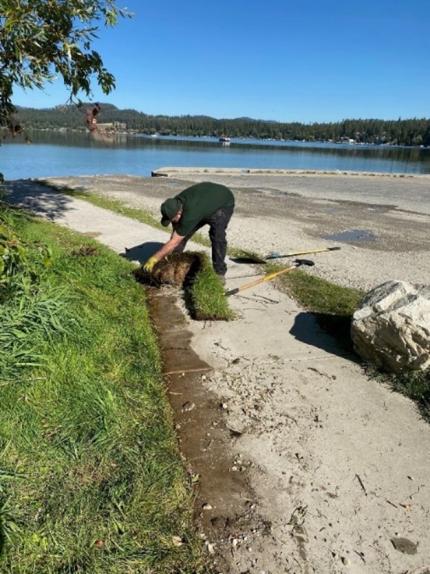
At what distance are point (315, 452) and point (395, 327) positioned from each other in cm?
128

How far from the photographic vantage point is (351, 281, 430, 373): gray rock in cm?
361

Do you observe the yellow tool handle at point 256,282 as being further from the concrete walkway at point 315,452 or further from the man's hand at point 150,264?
the man's hand at point 150,264

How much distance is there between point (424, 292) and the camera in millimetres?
3828

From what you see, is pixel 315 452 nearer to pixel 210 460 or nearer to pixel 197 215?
pixel 210 460

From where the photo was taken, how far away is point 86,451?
2.82 m

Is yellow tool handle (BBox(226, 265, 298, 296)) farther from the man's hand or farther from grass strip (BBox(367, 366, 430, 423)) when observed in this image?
grass strip (BBox(367, 366, 430, 423))

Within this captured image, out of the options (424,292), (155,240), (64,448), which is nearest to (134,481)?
(64,448)

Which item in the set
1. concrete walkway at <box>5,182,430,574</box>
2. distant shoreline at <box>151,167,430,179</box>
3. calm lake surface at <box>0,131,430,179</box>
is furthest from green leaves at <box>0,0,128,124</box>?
distant shoreline at <box>151,167,430,179</box>

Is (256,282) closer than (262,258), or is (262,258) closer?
(256,282)

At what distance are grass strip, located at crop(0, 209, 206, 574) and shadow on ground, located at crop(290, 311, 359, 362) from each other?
62.8 inches

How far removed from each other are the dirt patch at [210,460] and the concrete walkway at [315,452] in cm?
3

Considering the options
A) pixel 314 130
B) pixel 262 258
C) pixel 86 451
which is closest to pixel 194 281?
pixel 262 258

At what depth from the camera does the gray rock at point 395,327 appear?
11.8 feet

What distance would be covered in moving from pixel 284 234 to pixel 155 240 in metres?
3.14
